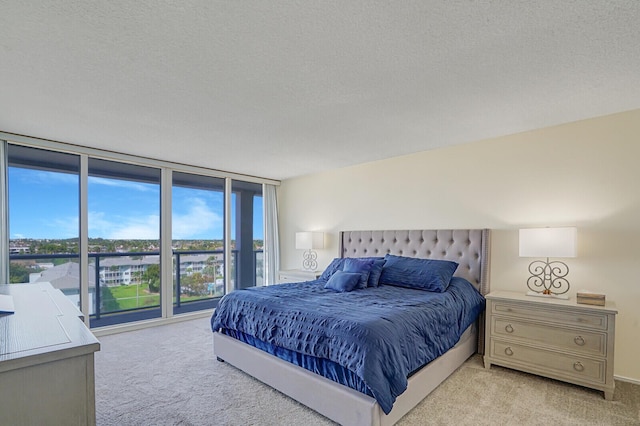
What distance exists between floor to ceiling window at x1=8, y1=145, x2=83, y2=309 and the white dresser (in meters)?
3.18

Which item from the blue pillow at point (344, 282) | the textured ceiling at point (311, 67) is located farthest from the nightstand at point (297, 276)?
the textured ceiling at point (311, 67)

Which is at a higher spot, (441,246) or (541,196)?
(541,196)

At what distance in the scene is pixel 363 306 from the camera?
2.64 meters

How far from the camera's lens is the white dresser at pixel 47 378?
1.05 m

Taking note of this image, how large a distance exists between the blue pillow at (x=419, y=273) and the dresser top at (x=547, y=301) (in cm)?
46

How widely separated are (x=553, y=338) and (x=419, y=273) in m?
1.26

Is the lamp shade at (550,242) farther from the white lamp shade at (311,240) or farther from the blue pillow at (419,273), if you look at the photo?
the white lamp shade at (311,240)

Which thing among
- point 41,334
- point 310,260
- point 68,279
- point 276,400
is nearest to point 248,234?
point 310,260

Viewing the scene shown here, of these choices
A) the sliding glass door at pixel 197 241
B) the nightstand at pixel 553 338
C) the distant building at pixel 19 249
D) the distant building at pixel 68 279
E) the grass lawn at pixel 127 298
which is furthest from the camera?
the sliding glass door at pixel 197 241

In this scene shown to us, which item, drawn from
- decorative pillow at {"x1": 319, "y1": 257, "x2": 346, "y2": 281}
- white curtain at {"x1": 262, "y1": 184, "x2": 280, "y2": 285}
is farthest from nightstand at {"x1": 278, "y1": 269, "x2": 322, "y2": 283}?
decorative pillow at {"x1": 319, "y1": 257, "x2": 346, "y2": 281}

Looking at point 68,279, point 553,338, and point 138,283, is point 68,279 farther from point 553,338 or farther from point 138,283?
point 553,338

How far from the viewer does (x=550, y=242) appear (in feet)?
9.43

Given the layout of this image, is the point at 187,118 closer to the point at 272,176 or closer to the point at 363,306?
the point at 363,306

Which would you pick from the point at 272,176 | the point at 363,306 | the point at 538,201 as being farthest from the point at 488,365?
the point at 272,176
